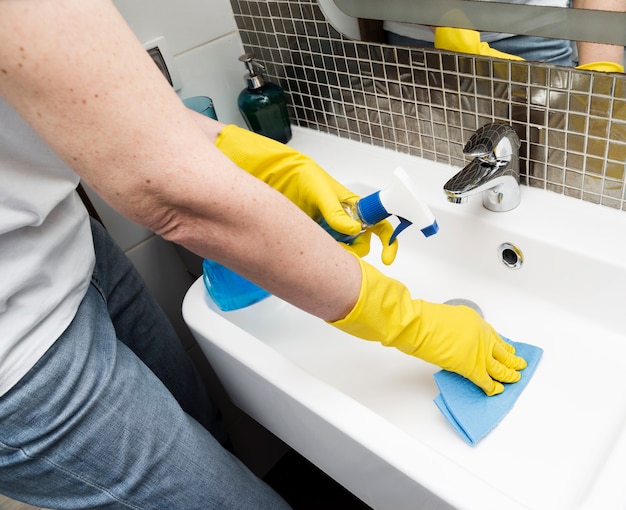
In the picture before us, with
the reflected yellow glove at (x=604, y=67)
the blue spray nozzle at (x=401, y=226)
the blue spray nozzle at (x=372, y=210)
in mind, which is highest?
the reflected yellow glove at (x=604, y=67)

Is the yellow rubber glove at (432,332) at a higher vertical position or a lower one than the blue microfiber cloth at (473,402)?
higher

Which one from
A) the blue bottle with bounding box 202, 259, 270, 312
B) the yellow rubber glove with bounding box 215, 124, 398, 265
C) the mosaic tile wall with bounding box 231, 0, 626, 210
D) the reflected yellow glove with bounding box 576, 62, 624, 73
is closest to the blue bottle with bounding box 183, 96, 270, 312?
the blue bottle with bounding box 202, 259, 270, 312

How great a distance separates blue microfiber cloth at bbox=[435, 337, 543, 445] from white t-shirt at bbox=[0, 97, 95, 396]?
0.45m

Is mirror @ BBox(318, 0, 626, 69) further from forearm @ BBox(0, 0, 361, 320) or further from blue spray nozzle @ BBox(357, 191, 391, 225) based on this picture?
forearm @ BBox(0, 0, 361, 320)

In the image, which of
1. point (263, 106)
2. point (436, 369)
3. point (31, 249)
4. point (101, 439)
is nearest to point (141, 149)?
point (31, 249)

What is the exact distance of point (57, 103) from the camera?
0.41 metres

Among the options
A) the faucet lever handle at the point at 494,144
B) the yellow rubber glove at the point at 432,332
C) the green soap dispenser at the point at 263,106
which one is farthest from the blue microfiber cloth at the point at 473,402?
the green soap dispenser at the point at 263,106

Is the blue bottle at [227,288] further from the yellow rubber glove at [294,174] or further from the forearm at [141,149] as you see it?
the forearm at [141,149]

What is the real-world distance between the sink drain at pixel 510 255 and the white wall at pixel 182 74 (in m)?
0.55

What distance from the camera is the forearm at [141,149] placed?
1.28ft

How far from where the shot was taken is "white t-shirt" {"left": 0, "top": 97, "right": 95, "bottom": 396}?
1.88 feet

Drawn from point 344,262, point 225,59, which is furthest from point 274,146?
point 225,59

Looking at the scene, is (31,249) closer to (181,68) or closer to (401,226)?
(401,226)

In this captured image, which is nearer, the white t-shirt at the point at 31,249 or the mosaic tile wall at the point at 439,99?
the white t-shirt at the point at 31,249
